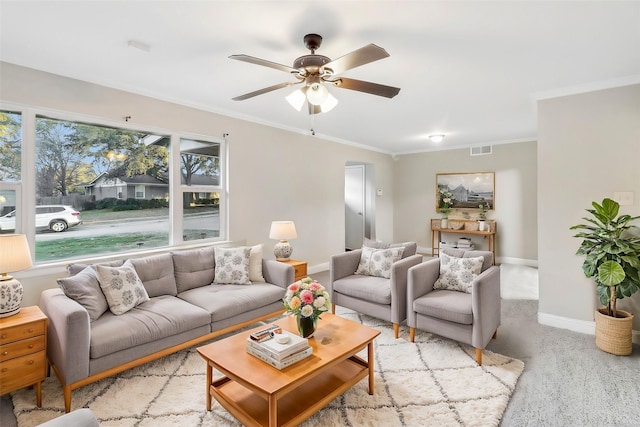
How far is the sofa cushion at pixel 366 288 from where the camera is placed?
3201 millimetres

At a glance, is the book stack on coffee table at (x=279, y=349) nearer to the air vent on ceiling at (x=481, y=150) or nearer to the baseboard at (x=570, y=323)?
the baseboard at (x=570, y=323)

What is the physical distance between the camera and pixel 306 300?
2117 mm

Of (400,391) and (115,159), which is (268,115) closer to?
(115,159)

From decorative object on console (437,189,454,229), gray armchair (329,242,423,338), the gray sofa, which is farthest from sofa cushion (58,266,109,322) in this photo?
decorative object on console (437,189,454,229)

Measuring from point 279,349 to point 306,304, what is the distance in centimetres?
34

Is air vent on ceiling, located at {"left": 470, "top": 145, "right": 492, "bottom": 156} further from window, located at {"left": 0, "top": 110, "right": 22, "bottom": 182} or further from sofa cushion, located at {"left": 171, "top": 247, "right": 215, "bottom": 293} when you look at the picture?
window, located at {"left": 0, "top": 110, "right": 22, "bottom": 182}

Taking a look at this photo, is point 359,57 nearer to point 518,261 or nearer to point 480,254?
point 480,254

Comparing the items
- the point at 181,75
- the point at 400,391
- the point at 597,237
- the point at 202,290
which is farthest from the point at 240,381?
the point at 597,237

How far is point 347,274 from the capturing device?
377cm

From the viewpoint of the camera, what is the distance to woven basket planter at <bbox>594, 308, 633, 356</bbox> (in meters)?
2.74

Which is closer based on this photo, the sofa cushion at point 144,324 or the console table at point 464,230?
the sofa cushion at point 144,324

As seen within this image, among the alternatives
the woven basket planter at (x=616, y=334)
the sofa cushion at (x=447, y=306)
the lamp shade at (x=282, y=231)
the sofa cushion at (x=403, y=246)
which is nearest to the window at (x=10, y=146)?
the lamp shade at (x=282, y=231)

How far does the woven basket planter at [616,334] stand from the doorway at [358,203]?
4.72m

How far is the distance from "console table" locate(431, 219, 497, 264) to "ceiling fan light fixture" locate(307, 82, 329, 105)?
5198 millimetres
